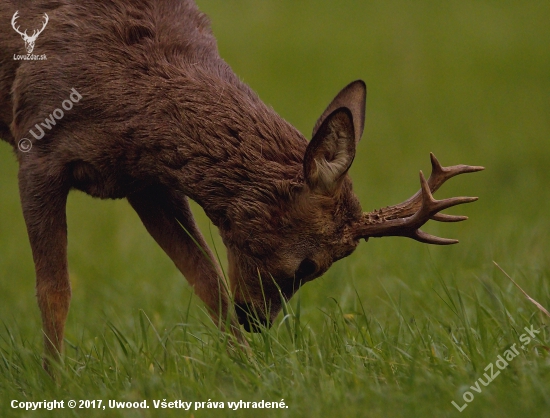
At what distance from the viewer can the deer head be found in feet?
13.6

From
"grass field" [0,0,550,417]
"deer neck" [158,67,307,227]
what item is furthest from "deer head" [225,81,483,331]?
"grass field" [0,0,550,417]

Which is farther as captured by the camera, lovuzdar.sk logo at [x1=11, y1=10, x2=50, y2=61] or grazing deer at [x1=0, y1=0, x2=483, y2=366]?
lovuzdar.sk logo at [x1=11, y1=10, x2=50, y2=61]

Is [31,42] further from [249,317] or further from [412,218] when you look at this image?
[412,218]

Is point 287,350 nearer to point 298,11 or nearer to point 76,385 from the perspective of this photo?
point 76,385

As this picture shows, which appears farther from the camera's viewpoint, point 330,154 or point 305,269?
point 305,269

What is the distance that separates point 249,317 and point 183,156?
899 millimetres

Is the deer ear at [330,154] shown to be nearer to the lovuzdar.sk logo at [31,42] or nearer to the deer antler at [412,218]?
the deer antler at [412,218]

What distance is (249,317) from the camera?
4.68 m

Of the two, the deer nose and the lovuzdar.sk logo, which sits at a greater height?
the lovuzdar.sk logo

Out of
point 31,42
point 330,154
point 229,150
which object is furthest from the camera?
point 31,42

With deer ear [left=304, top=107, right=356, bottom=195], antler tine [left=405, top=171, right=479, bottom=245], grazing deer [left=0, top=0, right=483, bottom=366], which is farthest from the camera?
grazing deer [left=0, top=0, right=483, bottom=366]

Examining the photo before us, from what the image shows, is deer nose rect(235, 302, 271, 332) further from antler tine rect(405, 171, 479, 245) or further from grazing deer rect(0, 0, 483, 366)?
antler tine rect(405, 171, 479, 245)

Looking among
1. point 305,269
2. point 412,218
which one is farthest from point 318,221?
point 412,218

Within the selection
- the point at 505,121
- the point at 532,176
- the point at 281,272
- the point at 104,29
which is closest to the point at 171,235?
the point at 281,272
